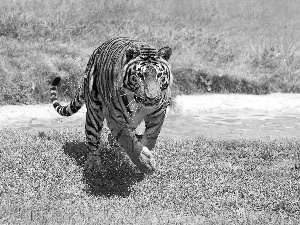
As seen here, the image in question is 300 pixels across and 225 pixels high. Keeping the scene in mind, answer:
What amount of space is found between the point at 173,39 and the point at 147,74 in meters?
10.6

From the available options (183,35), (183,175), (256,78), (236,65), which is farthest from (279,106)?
(183,175)

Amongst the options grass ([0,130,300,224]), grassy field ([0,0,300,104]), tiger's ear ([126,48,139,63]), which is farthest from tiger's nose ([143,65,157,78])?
grassy field ([0,0,300,104])

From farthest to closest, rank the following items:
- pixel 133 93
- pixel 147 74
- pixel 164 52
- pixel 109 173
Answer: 1. pixel 109 173
2. pixel 164 52
3. pixel 133 93
4. pixel 147 74

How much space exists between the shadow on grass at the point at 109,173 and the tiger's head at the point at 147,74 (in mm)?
1197

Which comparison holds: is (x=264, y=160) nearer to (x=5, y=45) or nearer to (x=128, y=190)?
(x=128, y=190)

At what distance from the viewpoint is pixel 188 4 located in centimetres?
1944

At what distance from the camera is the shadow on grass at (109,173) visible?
265 inches

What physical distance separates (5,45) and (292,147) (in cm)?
753

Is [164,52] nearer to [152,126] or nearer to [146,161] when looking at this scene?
[152,126]

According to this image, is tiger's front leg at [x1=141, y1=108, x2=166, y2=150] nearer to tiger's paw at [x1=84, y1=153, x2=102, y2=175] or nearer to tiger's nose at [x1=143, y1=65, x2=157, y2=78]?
tiger's nose at [x1=143, y1=65, x2=157, y2=78]

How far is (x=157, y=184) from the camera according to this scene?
6.79 metres

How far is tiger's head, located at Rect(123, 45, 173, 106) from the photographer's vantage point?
595cm

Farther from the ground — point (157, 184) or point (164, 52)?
point (164, 52)

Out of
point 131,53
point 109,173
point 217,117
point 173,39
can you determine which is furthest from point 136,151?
point 173,39
